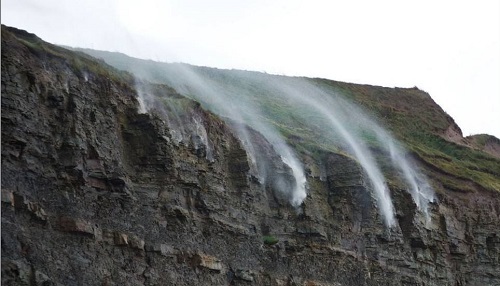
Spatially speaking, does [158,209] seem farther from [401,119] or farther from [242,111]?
[401,119]

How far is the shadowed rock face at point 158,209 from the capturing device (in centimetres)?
2650

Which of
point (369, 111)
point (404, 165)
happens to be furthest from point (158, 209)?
point (369, 111)

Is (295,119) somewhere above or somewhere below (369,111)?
below

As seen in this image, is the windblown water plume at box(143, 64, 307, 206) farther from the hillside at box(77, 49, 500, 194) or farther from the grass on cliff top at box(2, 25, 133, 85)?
the grass on cliff top at box(2, 25, 133, 85)

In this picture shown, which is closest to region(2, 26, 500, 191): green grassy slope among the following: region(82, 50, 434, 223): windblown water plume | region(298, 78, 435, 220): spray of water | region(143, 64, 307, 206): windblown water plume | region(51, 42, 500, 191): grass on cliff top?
region(51, 42, 500, 191): grass on cliff top

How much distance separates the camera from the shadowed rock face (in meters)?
26.5

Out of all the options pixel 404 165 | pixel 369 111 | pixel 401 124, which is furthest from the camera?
pixel 401 124

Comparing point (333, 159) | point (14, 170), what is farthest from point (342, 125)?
point (14, 170)

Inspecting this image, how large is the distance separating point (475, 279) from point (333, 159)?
9.79 meters

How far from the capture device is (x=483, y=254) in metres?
44.2

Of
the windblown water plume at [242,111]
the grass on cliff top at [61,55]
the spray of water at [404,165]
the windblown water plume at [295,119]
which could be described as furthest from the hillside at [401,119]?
the grass on cliff top at [61,55]

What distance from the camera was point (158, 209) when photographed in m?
31.0

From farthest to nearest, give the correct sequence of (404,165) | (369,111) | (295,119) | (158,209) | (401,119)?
(401,119) → (369,111) → (295,119) → (404,165) → (158,209)

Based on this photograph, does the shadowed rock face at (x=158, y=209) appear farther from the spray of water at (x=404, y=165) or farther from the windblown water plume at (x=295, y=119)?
the spray of water at (x=404, y=165)
